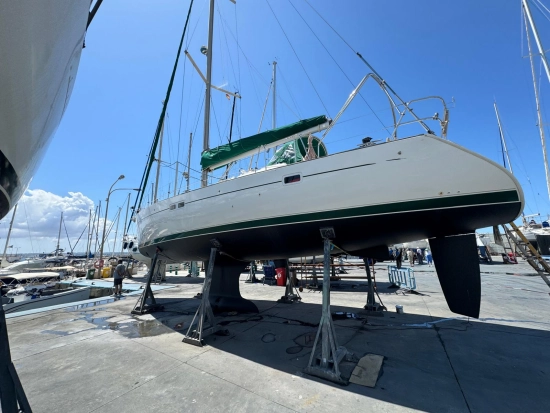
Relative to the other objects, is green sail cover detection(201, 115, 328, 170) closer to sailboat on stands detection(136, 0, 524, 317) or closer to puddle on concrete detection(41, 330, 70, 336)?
sailboat on stands detection(136, 0, 524, 317)

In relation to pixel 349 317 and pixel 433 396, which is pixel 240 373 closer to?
pixel 433 396

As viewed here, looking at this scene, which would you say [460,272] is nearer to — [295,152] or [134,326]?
[295,152]

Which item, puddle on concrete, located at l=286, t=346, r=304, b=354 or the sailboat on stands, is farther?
A: puddle on concrete, located at l=286, t=346, r=304, b=354

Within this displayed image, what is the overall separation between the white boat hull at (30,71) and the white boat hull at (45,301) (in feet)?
36.4

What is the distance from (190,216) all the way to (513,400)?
18.3ft

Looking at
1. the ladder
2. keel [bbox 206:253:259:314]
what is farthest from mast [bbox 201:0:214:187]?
the ladder

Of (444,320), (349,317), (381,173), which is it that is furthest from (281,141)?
(444,320)

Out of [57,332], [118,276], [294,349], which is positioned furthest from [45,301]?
[294,349]

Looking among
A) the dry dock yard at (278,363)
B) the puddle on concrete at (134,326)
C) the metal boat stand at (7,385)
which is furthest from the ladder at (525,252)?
the puddle on concrete at (134,326)

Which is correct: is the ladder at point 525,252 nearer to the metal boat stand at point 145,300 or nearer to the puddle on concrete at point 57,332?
the metal boat stand at point 145,300

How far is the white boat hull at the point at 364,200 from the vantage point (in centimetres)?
305

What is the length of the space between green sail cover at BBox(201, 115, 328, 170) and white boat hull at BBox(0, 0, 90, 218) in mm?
3753

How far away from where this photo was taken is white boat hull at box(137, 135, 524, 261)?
3.05m

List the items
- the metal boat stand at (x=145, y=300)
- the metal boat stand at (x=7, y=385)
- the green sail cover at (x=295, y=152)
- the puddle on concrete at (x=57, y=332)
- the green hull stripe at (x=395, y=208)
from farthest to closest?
the metal boat stand at (x=145, y=300), the green sail cover at (x=295, y=152), the puddle on concrete at (x=57, y=332), the green hull stripe at (x=395, y=208), the metal boat stand at (x=7, y=385)
